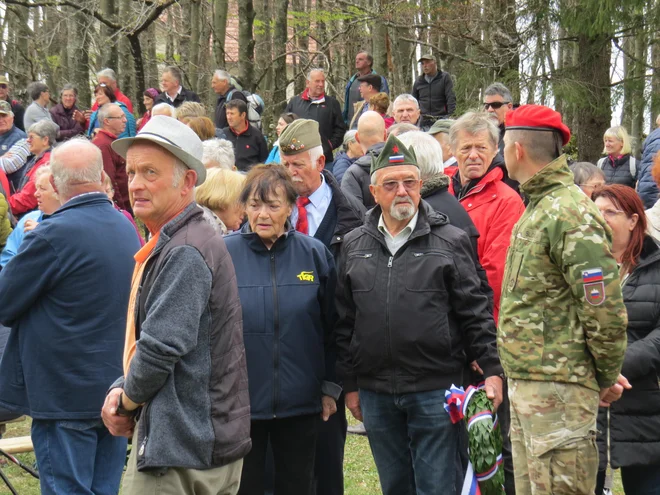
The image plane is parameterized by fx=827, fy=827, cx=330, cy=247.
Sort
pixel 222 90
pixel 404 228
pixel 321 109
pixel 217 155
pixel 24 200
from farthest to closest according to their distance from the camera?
pixel 222 90, pixel 321 109, pixel 24 200, pixel 217 155, pixel 404 228

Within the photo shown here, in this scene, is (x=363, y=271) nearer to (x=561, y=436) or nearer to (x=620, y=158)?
(x=561, y=436)

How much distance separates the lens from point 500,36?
13414mm

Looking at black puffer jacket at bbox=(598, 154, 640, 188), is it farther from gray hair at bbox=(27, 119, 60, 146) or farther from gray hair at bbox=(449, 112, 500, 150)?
gray hair at bbox=(27, 119, 60, 146)

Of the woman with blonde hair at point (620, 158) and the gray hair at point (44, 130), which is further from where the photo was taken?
the woman with blonde hair at point (620, 158)

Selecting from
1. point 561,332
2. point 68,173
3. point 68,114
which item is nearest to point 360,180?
point 68,173

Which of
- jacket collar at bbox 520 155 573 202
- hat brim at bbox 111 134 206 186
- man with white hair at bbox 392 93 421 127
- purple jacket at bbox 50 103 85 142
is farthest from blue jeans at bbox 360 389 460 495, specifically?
purple jacket at bbox 50 103 85 142

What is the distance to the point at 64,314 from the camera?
4.30 metres

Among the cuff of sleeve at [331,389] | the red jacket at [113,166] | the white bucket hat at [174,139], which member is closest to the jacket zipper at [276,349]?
the cuff of sleeve at [331,389]

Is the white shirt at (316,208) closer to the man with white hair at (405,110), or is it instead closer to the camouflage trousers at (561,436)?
the camouflage trousers at (561,436)

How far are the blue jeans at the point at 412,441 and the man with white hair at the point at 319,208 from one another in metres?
0.52

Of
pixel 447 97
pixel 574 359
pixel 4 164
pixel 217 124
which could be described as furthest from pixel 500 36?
pixel 574 359

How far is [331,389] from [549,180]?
5.17 feet

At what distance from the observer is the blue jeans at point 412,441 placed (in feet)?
13.8

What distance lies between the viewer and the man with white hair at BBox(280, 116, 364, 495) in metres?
4.91
